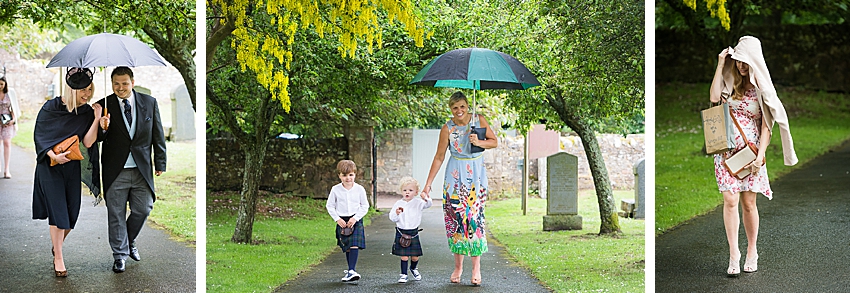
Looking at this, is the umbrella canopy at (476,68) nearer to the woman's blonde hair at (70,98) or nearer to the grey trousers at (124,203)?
the grey trousers at (124,203)

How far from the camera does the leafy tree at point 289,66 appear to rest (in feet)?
19.5

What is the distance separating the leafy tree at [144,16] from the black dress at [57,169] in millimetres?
1184

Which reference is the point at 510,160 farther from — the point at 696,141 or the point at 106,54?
the point at 696,141

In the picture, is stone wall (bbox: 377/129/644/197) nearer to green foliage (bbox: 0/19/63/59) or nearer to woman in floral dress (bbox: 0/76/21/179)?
woman in floral dress (bbox: 0/76/21/179)

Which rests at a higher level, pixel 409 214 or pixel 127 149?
pixel 127 149

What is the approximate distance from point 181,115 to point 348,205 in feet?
24.6

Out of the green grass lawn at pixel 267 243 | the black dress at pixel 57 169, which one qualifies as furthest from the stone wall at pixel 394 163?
the black dress at pixel 57 169

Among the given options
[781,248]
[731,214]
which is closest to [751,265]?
[731,214]

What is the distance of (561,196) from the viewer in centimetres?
745

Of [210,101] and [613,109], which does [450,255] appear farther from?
[210,101]

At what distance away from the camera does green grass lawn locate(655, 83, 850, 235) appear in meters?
8.54

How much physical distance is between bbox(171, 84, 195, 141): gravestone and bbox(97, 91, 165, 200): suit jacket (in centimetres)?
642

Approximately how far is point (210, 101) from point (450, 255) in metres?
2.29

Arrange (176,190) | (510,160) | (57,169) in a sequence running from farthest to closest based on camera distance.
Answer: (176,190), (510,160), (57,169)
